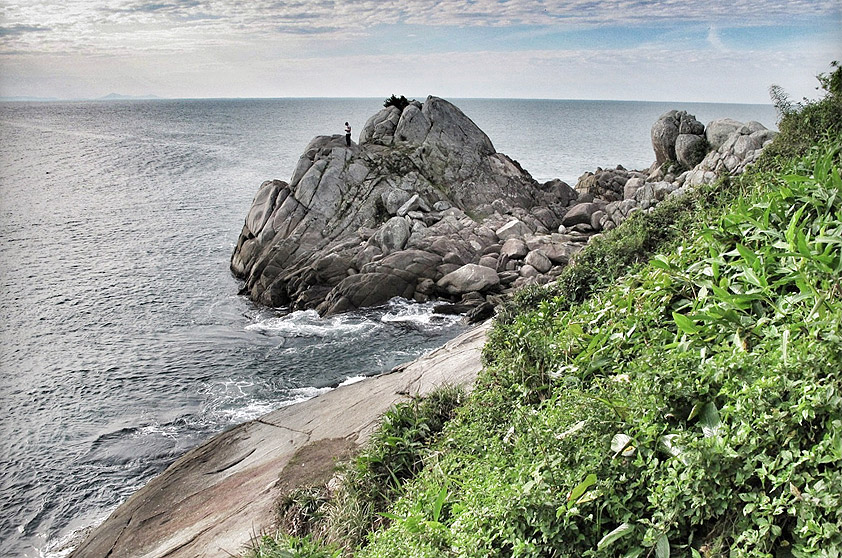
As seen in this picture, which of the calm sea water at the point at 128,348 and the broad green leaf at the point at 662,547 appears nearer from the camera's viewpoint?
the broad green leaf at the point at 662,547

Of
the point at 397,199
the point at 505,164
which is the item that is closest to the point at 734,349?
the point at 397,199

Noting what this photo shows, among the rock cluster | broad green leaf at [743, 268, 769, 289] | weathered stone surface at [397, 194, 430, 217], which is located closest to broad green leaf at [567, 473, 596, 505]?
broad green leaf at [743, 268, 769, 289]

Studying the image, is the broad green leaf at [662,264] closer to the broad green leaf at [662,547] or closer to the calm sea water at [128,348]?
the broad green leaf at [662,547]

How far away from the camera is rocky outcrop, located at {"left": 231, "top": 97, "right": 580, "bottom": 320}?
2978 cm

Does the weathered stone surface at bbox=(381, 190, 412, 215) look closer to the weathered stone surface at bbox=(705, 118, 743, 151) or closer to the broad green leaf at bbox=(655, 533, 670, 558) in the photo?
the weathered stone surface at bbox=(705, 118, 743, 151)

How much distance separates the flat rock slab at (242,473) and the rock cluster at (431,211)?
1329 centimetres

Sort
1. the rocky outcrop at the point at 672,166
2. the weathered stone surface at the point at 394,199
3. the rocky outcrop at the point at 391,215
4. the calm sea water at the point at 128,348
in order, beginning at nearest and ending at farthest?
1. the calm sea water at the point at 128,348
2. the rocky outcrop at the point at 391,215
3. the weathered stone surface at the point at 394,199
4. the rocky outcrop at the point at 672,166

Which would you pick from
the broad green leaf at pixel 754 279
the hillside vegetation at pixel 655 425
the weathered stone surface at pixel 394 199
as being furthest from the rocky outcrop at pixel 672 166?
the broad green leaf at pixel 754 279

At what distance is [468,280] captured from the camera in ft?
93.7

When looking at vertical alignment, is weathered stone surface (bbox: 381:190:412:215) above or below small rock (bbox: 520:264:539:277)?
above

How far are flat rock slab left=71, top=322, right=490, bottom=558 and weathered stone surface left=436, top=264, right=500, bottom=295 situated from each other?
1295cm

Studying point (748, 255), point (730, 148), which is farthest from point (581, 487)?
point (730, 148)

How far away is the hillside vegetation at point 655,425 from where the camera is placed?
4676 mm

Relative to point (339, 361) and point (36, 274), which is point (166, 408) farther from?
point (36, 274)
